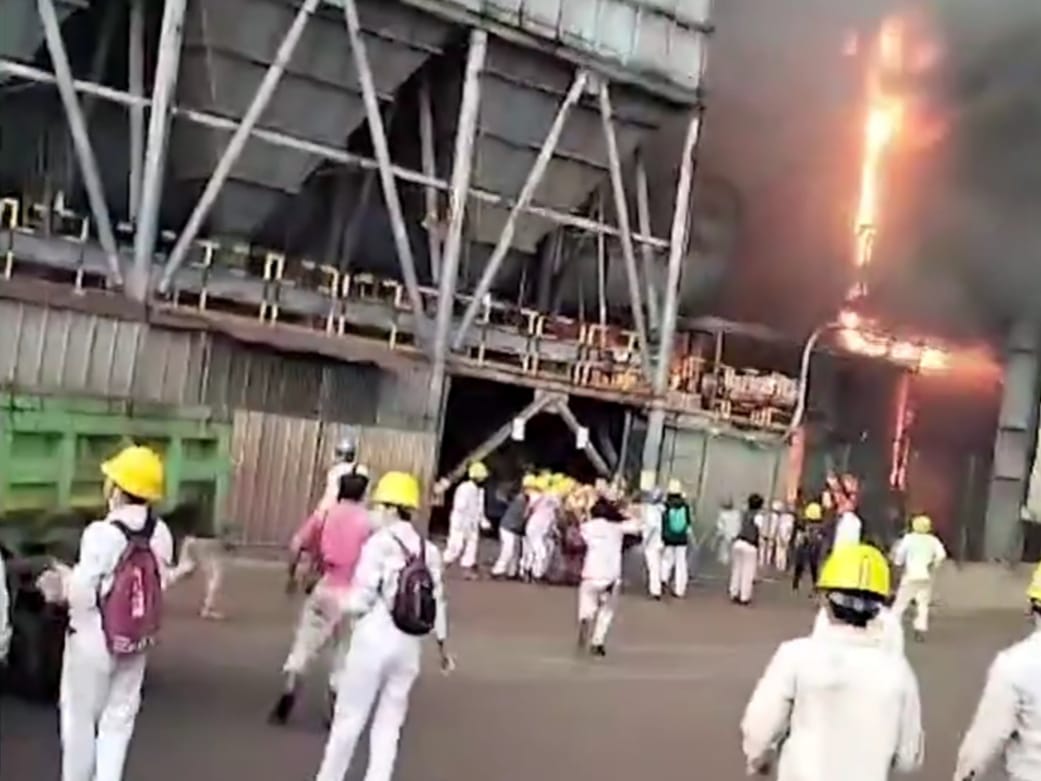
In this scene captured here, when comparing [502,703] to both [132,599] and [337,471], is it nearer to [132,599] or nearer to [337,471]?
[337,471]

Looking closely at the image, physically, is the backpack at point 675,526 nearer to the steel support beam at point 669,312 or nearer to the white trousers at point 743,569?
the white trousers at point 743,569

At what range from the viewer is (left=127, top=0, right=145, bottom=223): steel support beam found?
2619cm

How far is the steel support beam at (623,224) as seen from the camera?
31391 mm

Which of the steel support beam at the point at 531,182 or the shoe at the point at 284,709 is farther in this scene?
the steel support beam at the point at 531,182

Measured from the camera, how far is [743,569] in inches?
1024

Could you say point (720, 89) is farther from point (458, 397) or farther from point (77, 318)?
point (77, 318)

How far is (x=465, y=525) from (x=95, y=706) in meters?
18.3

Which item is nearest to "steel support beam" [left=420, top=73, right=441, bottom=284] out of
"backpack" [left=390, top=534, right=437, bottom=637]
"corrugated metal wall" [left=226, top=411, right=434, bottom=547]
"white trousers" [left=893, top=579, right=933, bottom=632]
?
"corrugated metal wall" [left=226, top=411, right=434, bottom=547]

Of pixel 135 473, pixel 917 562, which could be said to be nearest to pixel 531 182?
pixel 917 562

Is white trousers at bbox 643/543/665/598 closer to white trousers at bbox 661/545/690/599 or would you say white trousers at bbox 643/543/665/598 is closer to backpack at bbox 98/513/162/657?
white trousers at bbox 661/545/690/599

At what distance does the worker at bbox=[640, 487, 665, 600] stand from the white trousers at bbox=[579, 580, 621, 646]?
7620 millimetres

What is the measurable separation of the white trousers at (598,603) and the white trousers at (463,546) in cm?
836

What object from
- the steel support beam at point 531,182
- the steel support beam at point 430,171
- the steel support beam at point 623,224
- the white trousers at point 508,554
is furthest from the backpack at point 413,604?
the steel support beam at point 623,224

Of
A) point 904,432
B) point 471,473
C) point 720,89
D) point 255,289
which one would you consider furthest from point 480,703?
point 904,432
